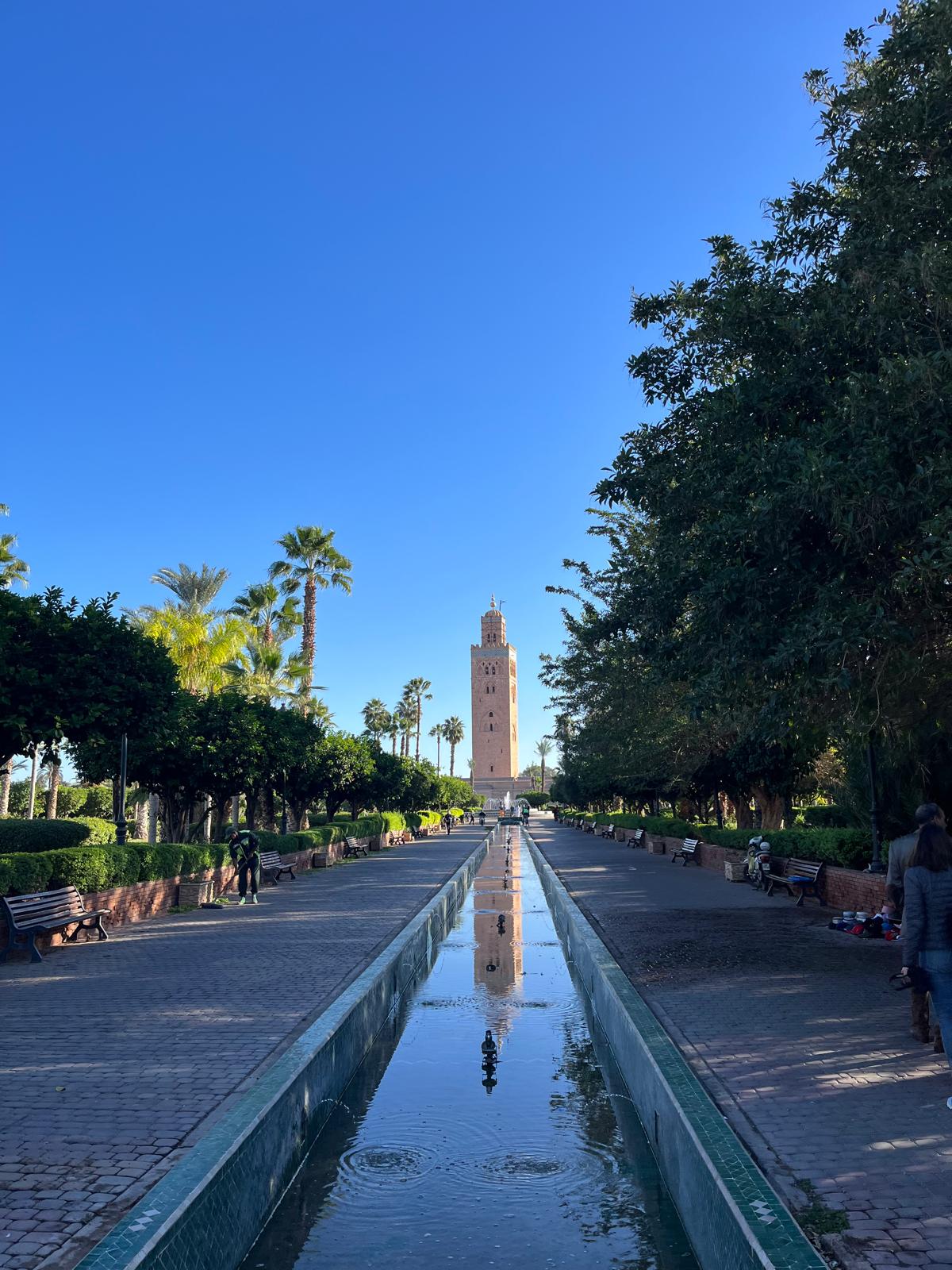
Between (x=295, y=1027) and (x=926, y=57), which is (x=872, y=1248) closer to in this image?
(x=295, y=1027)

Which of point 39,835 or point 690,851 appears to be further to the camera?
point 690,851

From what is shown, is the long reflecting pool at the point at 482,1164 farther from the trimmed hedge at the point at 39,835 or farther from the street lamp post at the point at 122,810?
the trimmed hedge at the point at 39,835

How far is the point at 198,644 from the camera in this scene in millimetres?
31625

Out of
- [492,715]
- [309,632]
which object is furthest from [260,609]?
[492,715]

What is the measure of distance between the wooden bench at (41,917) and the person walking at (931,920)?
9248 mm

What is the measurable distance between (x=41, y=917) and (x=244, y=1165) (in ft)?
25.5

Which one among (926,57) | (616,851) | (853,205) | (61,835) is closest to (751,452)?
(853,205)

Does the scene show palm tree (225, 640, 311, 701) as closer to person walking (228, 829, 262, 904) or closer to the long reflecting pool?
person walking (228, 829, 262, 904)

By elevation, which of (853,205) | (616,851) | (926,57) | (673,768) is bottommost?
(616,851)

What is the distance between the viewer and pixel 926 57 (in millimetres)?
9125

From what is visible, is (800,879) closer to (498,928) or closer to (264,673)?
(498,928)

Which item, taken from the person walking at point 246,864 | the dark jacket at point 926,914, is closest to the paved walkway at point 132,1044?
the person walking at point 246,864

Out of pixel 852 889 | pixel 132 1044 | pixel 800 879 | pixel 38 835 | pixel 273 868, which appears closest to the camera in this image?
pixel 132 1044

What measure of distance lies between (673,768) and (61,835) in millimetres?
15998
